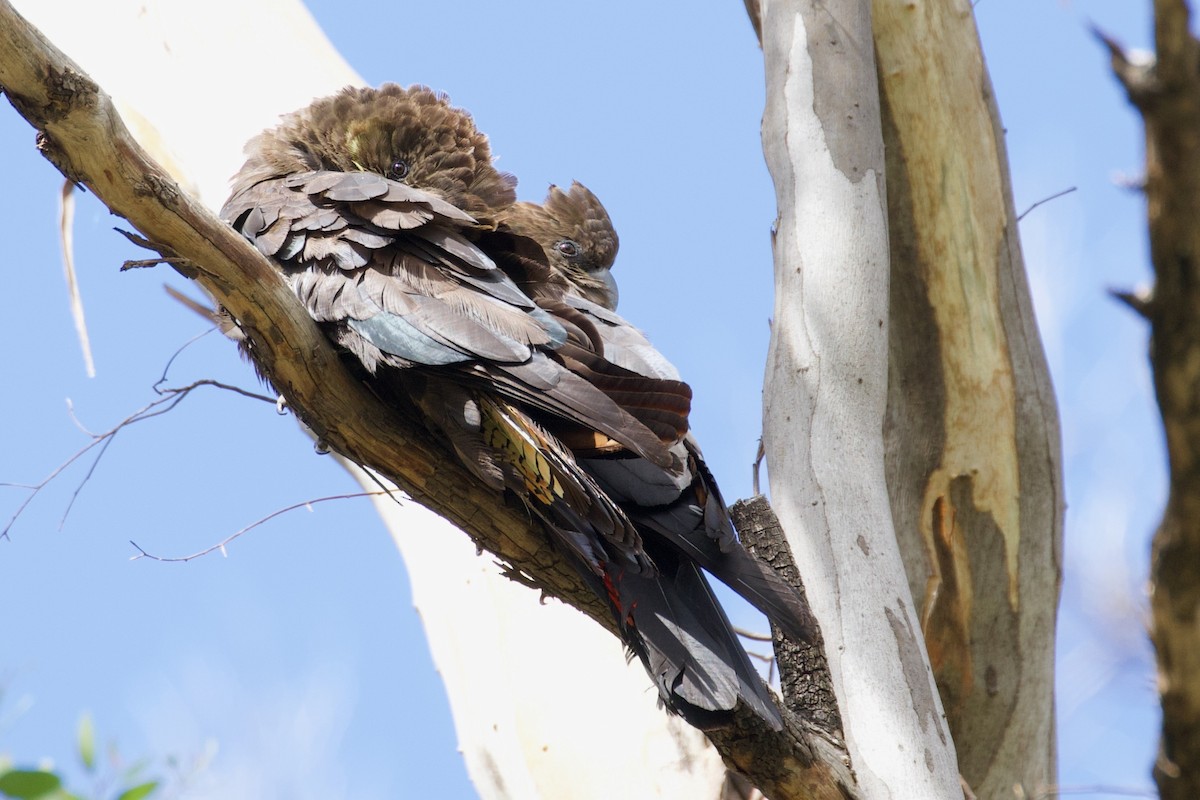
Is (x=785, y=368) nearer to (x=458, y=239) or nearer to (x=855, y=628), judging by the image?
(x=855, y=628)

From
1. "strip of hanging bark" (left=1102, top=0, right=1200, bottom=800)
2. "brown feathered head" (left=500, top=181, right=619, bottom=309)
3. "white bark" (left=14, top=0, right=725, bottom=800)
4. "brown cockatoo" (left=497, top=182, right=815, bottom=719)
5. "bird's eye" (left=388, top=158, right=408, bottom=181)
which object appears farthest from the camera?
"brown feathered head" (left=500, top=181, right=619, bottom=309)

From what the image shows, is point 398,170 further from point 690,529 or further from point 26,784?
point 26,784

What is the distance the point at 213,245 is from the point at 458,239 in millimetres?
495

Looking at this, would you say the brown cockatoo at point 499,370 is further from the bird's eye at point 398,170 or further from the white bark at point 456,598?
the white bark at point 456,598

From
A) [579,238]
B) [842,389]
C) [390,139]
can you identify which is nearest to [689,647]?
[842,389]

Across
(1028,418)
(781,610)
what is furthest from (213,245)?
(1028,418)

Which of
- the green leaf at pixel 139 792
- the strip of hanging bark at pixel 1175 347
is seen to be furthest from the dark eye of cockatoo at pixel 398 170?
the strip of hanging bark at pixel 1175 347

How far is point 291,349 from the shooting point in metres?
2.04

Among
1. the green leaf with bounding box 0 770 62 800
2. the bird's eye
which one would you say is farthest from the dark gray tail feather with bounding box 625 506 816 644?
the bird's eye

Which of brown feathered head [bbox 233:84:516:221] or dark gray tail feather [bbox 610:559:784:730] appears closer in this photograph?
dark gray tail feather [bbox 610:559:784:730]

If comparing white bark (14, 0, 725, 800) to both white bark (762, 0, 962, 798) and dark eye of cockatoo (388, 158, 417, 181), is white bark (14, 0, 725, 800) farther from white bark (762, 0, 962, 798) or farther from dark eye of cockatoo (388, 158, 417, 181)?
dark eye of cockatoo (388, 158, 417, 181)

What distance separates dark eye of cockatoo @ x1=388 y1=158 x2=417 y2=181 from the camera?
2.86m

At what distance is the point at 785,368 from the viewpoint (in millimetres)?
2523

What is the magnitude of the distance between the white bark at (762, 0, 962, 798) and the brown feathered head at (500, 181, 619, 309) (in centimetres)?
66
